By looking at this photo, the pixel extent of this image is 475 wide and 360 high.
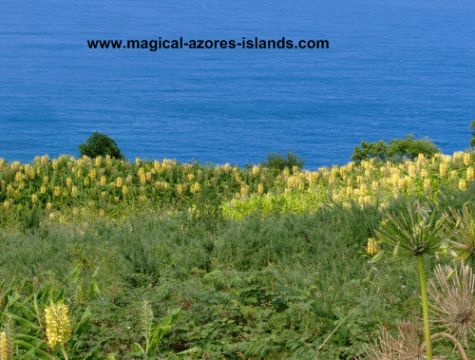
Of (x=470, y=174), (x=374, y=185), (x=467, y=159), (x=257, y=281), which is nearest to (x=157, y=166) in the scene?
(x=374, y=185)

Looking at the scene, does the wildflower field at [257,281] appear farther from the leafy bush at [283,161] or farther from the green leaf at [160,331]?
the leafy bush at [283,161]

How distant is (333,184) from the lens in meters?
10.5

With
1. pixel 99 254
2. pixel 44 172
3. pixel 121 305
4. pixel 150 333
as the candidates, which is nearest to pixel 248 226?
pixel 99 254

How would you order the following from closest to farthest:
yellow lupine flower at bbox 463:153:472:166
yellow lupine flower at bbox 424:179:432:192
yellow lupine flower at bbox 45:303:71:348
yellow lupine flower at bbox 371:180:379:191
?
yellow lupine flower at bbox 45:303:71:348 < yellow lupine flower at bbox 424:179:432:192 < yellow lupine flower at bbox 371:180:379:191 < yellow lupine flower at bbox 463:153:472:166

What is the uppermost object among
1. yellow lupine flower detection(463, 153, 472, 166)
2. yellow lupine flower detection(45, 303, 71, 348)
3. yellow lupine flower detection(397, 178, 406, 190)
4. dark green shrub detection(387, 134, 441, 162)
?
dark green shrub detection(387, 134, 441, 162)

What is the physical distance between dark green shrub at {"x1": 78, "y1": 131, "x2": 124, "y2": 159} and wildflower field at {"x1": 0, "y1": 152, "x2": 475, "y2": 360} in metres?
4.47

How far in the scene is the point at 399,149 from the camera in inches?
614

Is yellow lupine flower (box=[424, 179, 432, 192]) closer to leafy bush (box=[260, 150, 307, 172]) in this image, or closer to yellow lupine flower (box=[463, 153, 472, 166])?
yellow lupine flower (box=[463, 153, 472, 166])

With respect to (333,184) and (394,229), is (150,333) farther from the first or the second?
(333,184)

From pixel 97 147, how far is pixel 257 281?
34.3 feet

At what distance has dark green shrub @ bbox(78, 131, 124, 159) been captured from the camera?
14.5 meters

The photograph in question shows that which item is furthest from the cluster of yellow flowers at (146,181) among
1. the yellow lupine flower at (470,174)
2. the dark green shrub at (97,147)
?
the dark green shrub at (97,147)

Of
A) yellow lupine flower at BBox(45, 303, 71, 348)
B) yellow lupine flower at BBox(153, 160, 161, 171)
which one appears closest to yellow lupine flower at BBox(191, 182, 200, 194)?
yellow lupine flower at BBox(153, 160, 161, 171)

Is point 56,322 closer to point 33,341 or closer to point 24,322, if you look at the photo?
point 33,341
